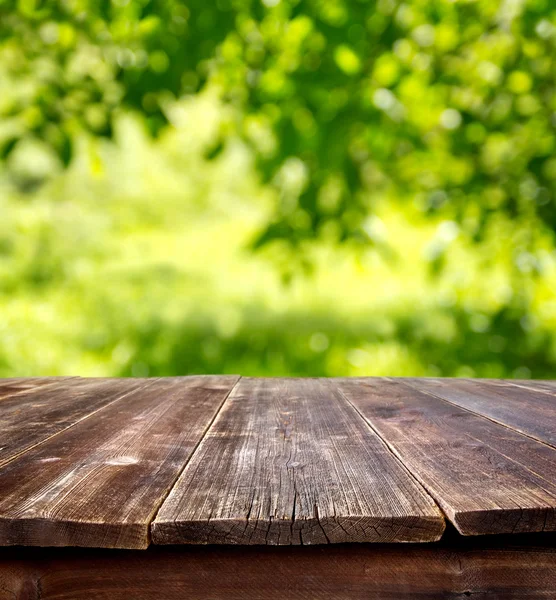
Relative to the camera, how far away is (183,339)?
19.3 feet

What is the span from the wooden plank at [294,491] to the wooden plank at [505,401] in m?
0.28

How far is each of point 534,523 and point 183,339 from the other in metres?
5.25

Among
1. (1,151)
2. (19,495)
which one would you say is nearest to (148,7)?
(1,151)

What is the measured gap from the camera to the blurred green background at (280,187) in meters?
2.94

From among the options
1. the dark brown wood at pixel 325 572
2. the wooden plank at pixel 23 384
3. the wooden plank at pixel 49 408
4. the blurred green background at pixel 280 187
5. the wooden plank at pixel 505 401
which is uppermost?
the blurred green background at pixel 280 187

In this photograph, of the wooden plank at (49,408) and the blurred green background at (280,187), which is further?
the blurred green background at (280,187)

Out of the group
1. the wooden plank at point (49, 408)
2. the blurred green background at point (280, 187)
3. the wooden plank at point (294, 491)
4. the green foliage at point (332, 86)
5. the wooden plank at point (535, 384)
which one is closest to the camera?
the wooden plank at point (294, 491)

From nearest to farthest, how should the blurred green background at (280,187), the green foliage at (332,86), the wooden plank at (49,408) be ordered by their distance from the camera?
1. the wooden plank at (49,408)
2. the green foliage at (332,86)
3. the blurred green background at (280,187)

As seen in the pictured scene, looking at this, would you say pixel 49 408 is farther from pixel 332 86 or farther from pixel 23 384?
pixel 332 86

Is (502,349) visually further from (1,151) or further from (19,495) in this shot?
(19,495)

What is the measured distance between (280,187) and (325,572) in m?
3.03

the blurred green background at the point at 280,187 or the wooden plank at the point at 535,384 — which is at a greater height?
the blurred green background at the point at 280,187

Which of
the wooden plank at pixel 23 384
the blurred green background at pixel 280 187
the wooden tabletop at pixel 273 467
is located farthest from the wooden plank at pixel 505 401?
the blurred green background at pixel 280 187

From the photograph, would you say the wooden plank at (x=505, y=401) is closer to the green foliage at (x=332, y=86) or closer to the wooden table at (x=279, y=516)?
the wooden table at (x=279, y=516)
